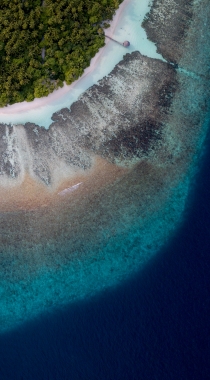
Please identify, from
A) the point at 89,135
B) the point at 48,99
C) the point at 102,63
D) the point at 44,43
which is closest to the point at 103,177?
the point at 89,135

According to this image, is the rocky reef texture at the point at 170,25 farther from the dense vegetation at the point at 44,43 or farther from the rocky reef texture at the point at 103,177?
the dense vegetation at the point at 44,43

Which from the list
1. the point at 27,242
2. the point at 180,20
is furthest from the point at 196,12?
the point at 27,242

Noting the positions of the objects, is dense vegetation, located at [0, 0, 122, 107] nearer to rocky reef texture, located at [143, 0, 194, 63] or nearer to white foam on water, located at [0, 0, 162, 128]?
white foam on water, located at [0, 0, 162, 128]

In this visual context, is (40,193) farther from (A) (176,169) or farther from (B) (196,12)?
(B) (196,12)

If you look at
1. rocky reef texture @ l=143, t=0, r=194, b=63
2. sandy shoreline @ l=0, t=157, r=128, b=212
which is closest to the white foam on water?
rocky reef texture @ l=143, t=0, r=194, b=63

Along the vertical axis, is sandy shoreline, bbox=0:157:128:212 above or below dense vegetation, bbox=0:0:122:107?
below

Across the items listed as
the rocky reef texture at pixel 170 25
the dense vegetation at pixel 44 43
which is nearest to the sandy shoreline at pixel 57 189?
the dense vegetation at pixel 44 43
